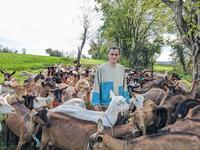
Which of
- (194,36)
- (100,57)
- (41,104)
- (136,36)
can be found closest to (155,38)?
(136,36)

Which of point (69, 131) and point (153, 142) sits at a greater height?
point (153, 142)

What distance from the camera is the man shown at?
8.20 m

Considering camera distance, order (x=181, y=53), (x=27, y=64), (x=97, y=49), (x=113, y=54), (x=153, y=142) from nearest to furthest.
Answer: (x=153, y=142)
(x=113, y=54)
(x=27, y=64)
(x=181, y=53)
(x=97, y=49)

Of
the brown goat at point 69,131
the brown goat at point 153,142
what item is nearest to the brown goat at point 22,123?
the brown goat at point 69,131

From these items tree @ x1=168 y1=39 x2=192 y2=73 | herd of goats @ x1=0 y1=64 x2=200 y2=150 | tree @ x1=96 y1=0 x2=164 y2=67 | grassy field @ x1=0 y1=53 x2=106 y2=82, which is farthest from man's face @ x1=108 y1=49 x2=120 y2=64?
tree @ x1=168 y1=39 x2=192 y2=73

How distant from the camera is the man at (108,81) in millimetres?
8204

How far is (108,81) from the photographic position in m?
8.31

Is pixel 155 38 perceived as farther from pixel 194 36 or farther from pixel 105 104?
pixel 105 104

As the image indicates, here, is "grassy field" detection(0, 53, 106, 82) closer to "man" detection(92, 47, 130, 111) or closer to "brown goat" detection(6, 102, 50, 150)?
"brown goat" detection(6, 102, 50, 150)

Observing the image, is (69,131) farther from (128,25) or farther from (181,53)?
(181,53)

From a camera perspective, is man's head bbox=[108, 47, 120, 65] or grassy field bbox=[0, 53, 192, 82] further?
grassy field bbox=[0, 53, 192, 82]

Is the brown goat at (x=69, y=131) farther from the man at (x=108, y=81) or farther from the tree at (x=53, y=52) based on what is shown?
the tree at (x=53, y=52)

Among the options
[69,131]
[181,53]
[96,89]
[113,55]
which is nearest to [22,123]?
[69,131]

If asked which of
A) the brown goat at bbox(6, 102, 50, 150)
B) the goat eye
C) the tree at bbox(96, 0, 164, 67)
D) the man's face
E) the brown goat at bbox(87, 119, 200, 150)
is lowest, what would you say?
the brown goat at bbox(6, 102, 50, 150)
